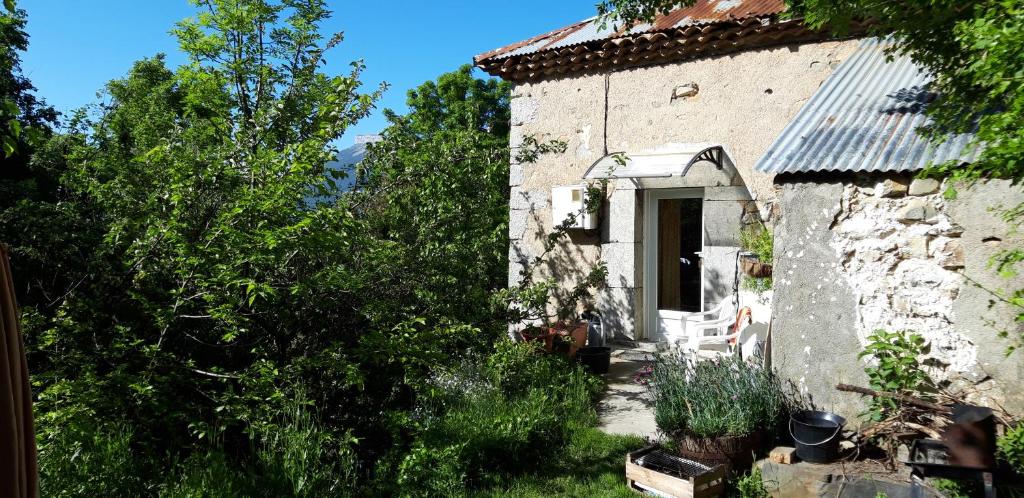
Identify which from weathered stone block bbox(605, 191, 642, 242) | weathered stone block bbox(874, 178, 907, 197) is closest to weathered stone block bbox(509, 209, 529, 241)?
weathered stone block bbox(605, 191, 642, 242)

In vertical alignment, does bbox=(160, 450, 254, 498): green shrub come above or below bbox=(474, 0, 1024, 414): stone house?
below

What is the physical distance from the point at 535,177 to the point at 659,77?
1900mm

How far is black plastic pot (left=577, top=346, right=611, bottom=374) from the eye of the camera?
6.88 meters

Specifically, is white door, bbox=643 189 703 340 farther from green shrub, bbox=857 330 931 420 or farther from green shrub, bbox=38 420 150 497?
green shrub, bbox=38 420 150 497

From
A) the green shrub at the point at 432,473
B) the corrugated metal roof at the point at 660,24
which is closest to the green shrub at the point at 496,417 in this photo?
the green shrub at the point at 432,473

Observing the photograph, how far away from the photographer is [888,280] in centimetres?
421

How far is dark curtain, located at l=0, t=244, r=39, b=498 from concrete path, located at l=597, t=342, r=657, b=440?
4.55 meters

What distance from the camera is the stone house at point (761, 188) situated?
4.06m

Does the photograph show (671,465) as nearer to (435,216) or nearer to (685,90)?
(435,216)

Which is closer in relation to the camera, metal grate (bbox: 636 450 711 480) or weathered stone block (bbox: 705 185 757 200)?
metal grate (bbox: 636 450 711 480)

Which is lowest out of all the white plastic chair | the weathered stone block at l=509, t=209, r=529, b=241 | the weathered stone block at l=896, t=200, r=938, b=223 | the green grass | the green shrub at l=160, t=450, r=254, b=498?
the green grass

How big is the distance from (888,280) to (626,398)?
2.69 metres

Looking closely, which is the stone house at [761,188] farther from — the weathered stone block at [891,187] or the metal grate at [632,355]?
the metal grate at [632,355]

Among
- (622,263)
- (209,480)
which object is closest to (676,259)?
(622,263)
